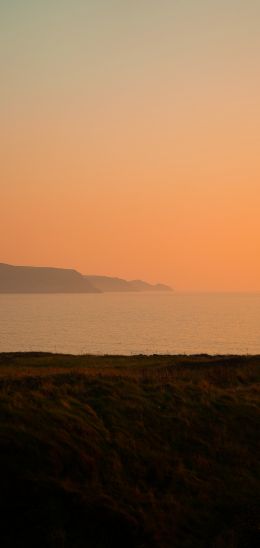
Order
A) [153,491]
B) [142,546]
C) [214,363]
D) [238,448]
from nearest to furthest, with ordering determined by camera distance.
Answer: [142,546] → [153,491] → [238,448] → [214,363]

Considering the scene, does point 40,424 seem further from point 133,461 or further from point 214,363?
point 214,363

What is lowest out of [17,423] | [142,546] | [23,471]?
[142,546]

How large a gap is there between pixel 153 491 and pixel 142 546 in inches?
104

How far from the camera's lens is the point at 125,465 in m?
18.7

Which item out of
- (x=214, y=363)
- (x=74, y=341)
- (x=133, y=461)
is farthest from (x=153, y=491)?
(x=74, y=341)

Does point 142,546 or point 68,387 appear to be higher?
point 68,387

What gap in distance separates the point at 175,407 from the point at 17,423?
7.33 metres

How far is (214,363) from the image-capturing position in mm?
42781

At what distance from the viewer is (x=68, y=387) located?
2420 centimetres

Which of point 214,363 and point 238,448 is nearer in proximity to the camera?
point 238,448

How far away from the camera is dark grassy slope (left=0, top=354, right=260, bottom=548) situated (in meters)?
15.7

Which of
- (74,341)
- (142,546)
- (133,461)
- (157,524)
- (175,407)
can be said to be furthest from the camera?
(74,341)

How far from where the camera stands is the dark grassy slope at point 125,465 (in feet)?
51.6

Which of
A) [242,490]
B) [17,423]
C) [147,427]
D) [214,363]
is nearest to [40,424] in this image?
[17,423]
